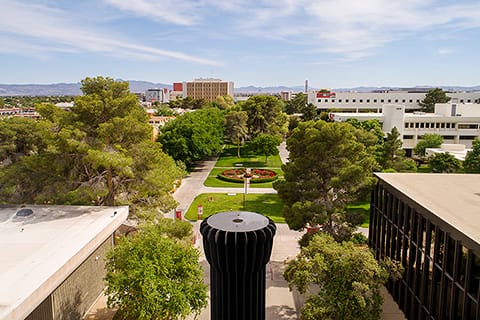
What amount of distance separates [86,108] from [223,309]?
1756 cm

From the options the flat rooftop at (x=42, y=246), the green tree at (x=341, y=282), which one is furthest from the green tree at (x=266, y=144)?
the green tree at (x=341, y=282)

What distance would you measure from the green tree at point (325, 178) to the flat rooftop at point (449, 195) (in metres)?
1.47

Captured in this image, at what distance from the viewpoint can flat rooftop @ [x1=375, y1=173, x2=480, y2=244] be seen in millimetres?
13266

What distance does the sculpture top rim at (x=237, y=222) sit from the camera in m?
4.34

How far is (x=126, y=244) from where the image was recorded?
14.6 m

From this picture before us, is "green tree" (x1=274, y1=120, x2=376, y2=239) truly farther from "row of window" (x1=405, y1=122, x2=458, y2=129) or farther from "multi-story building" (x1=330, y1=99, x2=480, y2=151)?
"row of window" (x1=405, y1=122, x2=458, y2=129)

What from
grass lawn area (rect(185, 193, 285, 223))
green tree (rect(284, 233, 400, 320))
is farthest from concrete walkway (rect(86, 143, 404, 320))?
green tree (rect(284, 233, 400, 320))

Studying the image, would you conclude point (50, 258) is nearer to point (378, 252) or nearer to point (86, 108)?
point (86, 108)

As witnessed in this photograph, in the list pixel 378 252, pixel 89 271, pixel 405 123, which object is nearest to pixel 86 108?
pixel 89 271

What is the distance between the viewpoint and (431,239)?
1474cm

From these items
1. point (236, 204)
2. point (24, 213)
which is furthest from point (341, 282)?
point (236, 204)

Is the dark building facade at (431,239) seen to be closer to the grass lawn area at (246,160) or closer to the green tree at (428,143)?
the grass lawn area at (246,160)

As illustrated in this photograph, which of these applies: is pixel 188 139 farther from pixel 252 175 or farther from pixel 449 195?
pixel 449 195

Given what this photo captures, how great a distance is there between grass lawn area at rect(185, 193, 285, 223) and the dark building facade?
11.3 metres
